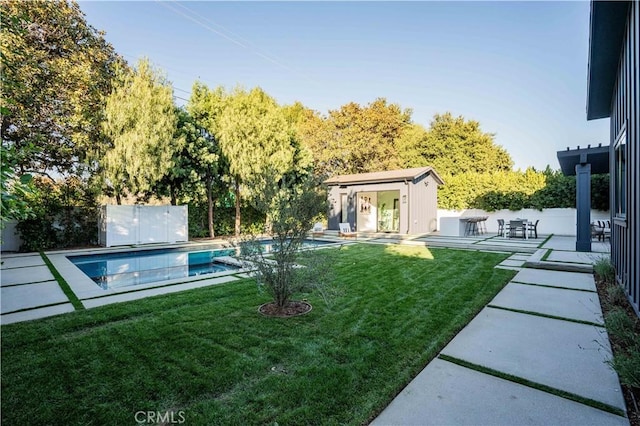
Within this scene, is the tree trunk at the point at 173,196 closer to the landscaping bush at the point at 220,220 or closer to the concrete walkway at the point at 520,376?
the landscaping bush at the point at 220,220

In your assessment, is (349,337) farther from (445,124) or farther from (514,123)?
(445,124)

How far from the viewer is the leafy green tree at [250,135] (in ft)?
48.3

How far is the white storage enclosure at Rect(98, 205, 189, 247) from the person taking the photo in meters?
12.4

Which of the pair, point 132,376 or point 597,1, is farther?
point 597,1

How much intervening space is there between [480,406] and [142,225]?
46.0 ft

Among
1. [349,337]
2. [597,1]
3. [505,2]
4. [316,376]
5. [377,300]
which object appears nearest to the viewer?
[316,376]

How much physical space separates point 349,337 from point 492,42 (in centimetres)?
1327

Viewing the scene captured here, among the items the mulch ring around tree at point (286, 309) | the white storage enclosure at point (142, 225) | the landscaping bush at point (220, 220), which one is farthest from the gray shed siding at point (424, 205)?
the mulch ring around tree at point (286, 309)

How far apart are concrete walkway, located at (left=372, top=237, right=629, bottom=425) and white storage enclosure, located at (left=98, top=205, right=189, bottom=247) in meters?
13.2

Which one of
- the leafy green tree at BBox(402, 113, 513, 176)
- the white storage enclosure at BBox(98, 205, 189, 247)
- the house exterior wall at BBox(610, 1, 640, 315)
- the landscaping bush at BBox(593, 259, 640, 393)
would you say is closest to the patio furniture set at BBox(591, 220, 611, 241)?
the landscaping bush at BBox(593, 259, 640, 393)

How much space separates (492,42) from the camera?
39.1ft

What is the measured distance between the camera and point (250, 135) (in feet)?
49.3

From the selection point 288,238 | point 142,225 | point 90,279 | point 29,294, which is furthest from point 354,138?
point 29,294

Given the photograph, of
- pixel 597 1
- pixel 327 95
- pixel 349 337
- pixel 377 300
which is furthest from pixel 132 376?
pixel 327 95
